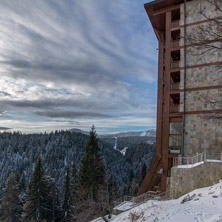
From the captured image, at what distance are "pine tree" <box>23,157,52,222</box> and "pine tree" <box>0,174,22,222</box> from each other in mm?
6292

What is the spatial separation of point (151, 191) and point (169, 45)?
17225 millimetres

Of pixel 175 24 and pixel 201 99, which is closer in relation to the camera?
pixel 201 99

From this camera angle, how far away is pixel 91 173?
33.4 meters

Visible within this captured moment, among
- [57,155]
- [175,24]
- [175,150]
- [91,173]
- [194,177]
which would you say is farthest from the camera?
[57,155]

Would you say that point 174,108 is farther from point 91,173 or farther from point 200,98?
point 91,173

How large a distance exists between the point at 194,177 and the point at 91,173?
2051 cm

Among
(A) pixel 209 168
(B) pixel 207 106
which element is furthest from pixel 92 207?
(B) pixel 207 106

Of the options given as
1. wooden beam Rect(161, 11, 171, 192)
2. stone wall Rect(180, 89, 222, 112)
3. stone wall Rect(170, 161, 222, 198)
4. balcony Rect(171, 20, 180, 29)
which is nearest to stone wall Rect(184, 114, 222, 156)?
stone wall Rect(180, 89, 222, 112)

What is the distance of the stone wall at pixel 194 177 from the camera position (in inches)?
608

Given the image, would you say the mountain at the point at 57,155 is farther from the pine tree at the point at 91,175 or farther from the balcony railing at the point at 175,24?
the balcony railing at the point at 175,24

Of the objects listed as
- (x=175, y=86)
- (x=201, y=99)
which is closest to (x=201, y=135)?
(x=201, y=99)

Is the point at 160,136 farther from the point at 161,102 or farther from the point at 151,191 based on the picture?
the point at 151,191

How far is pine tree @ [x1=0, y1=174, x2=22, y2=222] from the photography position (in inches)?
1679

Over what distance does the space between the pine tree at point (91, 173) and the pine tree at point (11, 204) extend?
2009 centimetres
